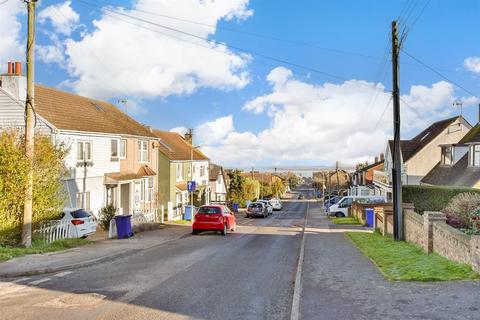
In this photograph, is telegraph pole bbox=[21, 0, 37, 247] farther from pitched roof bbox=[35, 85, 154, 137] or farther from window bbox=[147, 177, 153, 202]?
window bbox=[147, 177, 153, 202]

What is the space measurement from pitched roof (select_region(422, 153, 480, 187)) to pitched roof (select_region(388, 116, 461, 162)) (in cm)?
303

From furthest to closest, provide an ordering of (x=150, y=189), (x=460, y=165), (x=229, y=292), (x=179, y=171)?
(x=179, y=171) < (x=460, y=165) < (x=150, y=189) < (x=229, y=292)

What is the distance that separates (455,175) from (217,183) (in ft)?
140

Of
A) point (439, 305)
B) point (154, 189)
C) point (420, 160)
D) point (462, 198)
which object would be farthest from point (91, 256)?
point (420, 160)

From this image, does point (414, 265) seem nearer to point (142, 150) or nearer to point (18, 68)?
point (18, 68)

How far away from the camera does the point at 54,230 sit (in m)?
17.5

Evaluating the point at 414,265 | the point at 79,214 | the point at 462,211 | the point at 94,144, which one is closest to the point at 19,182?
the point at 79,214

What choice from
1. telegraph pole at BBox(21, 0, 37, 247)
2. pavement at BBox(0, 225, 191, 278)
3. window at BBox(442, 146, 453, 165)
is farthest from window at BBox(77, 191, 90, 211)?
window at BBox(442, 146, 453, 165)

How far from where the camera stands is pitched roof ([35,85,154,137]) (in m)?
24.7

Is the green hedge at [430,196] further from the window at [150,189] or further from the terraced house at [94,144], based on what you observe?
the window at [150,189]

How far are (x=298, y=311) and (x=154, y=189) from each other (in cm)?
2960

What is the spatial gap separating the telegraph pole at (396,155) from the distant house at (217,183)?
51.4 m

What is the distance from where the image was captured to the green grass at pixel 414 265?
10602 millimetres

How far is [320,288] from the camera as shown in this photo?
33.5 feet
